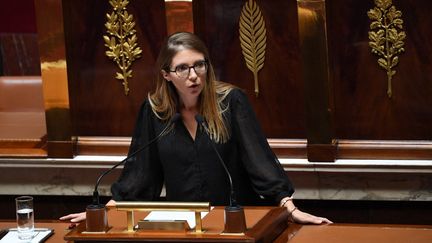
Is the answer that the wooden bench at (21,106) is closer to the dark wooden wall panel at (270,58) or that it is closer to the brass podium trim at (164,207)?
the dark wooden wall panel at (270,58)

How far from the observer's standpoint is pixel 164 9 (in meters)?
3.88

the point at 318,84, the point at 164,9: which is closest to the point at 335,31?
the point at 318,84

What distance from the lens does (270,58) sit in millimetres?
Result: 3775

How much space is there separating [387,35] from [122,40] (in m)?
1.06

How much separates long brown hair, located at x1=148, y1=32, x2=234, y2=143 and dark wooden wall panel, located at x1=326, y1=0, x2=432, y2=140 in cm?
82

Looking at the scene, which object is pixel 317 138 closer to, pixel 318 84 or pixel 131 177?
pixel 318 84

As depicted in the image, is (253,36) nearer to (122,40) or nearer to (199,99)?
(122,40)

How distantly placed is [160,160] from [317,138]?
0.84m

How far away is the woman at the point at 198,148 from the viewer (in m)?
2.95

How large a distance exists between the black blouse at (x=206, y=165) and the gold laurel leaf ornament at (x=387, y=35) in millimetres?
825

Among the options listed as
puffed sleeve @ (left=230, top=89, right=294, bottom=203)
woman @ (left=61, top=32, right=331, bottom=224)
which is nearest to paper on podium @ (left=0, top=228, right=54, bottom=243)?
woman @ (left=61, top=32, right=331, bottom=224)

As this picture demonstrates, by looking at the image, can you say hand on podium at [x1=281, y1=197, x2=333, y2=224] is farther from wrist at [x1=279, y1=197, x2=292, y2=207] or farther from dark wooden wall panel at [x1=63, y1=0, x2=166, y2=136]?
dark wooden wall panel at [x1=63, y1=0, x2=166, y2=136]

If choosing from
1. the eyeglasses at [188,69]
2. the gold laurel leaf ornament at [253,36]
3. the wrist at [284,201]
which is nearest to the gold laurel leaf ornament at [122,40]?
the gold laurel leaf ornament at [253,36]

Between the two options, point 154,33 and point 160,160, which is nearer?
point 160,160
